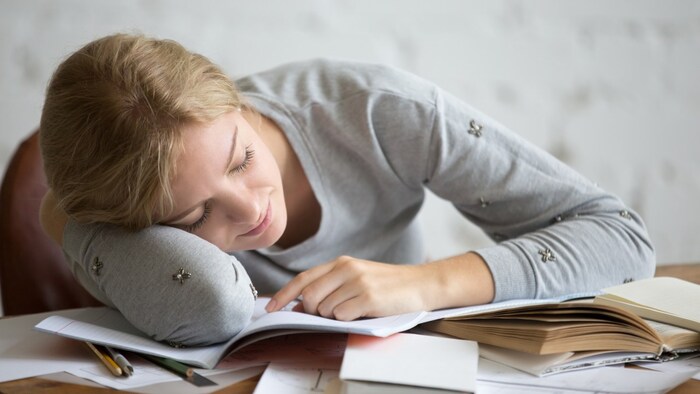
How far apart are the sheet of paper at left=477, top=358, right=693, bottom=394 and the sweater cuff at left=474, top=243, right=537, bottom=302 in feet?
0.67

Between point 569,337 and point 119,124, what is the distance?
48 centimetres

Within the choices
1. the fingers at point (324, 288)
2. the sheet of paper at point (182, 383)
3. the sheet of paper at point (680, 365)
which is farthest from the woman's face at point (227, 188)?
the sheet of paper at point (680, 365)

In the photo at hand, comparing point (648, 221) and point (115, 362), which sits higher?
point (115, 362)

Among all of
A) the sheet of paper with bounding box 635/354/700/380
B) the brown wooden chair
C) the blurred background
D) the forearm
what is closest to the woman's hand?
the forearm

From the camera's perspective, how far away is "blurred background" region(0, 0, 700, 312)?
169 centimetres

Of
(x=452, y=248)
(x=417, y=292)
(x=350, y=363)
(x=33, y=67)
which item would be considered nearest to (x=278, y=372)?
(x=350, y=363)

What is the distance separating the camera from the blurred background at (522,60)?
1689 millimetres

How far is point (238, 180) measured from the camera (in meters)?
0.86

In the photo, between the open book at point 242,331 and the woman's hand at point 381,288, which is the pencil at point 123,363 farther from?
the woman's hand at point 381,288

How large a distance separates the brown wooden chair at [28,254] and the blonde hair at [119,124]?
367mm

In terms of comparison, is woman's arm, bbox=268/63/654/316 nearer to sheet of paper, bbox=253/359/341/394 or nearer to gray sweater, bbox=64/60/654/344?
gray sweater, bbox=64/60/654/344

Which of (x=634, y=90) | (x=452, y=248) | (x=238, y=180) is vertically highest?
(x=238, y=180)

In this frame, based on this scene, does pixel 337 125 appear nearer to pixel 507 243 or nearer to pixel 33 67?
pixel 507 243

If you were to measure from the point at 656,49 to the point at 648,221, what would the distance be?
0.47 metres
